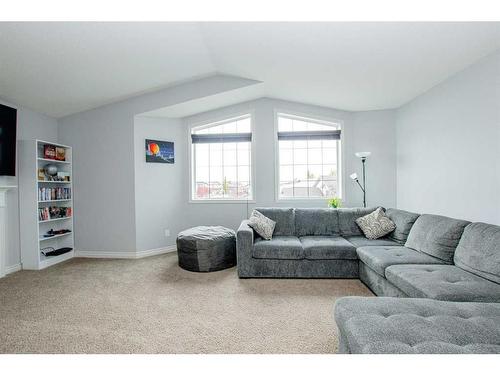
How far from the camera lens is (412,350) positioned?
3.56 ft

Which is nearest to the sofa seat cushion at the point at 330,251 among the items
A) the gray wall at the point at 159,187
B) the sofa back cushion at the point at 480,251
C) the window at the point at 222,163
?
the sofa back cushion at the point at 480,251

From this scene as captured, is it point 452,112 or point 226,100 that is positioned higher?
point 226,100

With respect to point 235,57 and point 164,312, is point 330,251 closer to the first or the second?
point 164,312

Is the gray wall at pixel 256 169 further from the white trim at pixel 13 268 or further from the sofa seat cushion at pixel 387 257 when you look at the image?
the sofa seat cushion at pixel 387 257

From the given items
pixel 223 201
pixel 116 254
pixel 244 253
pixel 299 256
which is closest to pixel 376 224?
pixel 299 256

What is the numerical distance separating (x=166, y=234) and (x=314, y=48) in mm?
3634

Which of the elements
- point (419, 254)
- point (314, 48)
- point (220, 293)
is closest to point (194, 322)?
point (220, 293)

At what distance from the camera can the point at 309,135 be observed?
462 cm

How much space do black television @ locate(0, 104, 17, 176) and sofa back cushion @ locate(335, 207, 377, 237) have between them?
4.51 metres

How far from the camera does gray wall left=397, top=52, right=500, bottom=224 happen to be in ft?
8.17

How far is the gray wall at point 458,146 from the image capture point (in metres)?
2.49

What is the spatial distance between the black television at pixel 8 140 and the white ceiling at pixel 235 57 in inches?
10.2

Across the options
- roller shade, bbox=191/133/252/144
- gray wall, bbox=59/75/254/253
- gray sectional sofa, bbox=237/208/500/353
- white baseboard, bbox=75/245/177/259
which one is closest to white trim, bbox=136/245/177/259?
white baseboard, bbox=75/245/177/259
